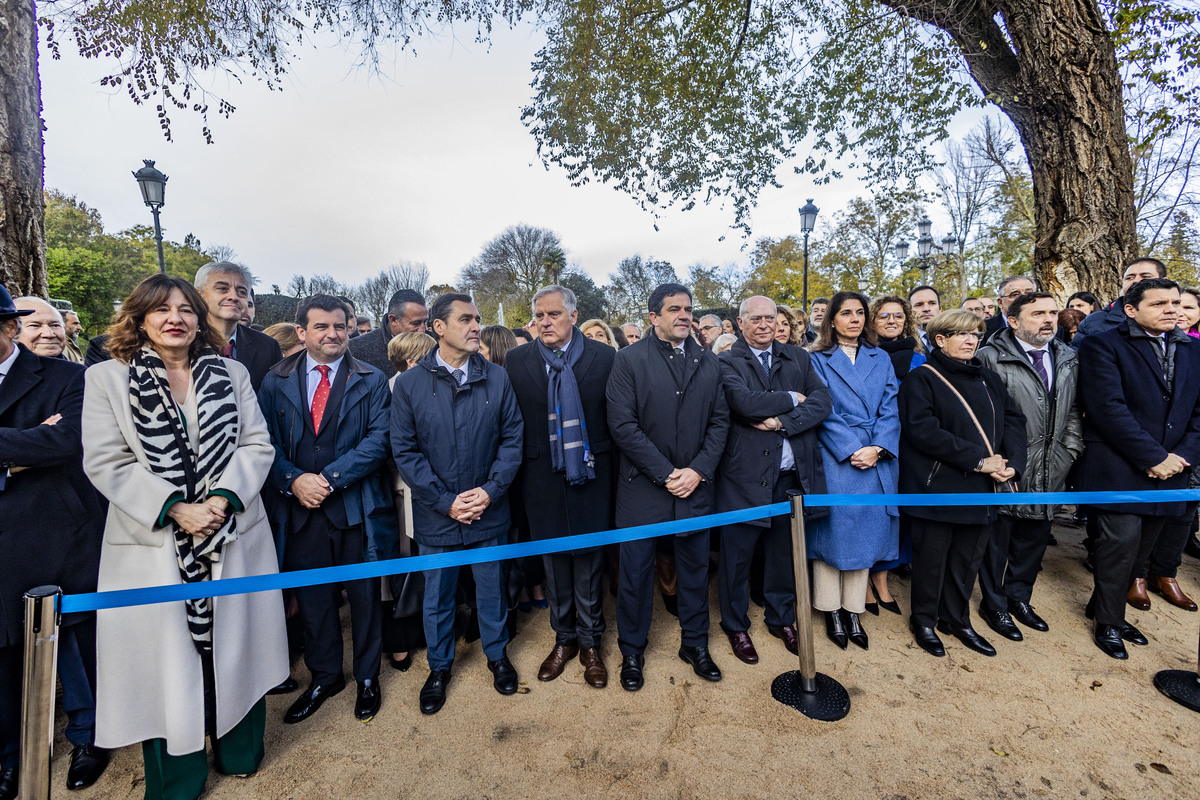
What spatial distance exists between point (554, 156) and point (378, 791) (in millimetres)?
8975

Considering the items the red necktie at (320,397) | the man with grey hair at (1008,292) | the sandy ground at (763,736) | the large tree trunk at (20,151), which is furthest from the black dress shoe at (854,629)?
the large tree trunk at (20,151)

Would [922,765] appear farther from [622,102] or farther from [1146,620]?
[622,102]

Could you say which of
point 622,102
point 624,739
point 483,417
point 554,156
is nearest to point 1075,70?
point 622,102

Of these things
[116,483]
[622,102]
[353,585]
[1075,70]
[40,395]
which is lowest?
[353,585]

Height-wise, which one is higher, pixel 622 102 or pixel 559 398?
pixel 622 102

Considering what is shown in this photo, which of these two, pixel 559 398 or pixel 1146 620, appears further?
pixel 1146 620

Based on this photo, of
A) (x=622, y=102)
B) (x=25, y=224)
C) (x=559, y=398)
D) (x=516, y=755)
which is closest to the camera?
(x=516, y=755)

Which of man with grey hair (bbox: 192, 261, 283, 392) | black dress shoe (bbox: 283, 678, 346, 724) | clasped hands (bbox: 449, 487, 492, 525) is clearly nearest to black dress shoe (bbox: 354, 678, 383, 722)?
black dress shoe (bbox: 283, 678, 346, 724)

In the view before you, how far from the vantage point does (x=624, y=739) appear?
2.63m

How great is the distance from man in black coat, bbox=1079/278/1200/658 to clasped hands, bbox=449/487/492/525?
13.3 ft

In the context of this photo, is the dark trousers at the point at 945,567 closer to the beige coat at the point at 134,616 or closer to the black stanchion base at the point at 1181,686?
the black stanchion base at the point at 1181,686

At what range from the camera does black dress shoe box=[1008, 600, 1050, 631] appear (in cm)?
361

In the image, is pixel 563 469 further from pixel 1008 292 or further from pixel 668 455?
Result: pixel 1008 292

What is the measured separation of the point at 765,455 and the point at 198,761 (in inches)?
130
